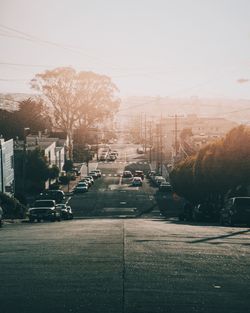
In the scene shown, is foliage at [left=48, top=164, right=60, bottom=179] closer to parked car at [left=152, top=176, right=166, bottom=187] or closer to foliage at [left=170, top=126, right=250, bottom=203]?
parked car at [left=152, top=176, right=166, bottom=187]

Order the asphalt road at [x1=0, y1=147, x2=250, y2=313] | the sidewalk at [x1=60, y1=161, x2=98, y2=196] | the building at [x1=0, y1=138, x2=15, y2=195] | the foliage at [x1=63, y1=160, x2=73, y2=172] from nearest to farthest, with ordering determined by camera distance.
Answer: the asphalt road at [x1=0, y1=147, x2=250, y2=313] → the building at [x1=0, y1=138, x2=15, y2=195] → the sidewalk at [x1=60, y1=161, x2=98, y2=196] → the foliage at [x1=63, y1=160, x2=73, y2=172]

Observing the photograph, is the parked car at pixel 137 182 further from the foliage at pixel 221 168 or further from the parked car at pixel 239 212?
the parked car at pixel 239 212

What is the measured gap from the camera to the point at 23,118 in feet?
350

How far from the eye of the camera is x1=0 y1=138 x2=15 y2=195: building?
2158 inches

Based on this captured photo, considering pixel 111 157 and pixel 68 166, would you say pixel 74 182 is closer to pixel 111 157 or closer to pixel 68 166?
pixel 68 166

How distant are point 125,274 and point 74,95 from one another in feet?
311

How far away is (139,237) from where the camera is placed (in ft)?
56.9

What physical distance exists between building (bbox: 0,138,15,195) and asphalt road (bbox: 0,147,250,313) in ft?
123

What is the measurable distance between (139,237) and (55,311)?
28.9ft

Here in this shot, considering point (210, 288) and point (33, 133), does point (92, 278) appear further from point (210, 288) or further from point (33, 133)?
point (33, 133)

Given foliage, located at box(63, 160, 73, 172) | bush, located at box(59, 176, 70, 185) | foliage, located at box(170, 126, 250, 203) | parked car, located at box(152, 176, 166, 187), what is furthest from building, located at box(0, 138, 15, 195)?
foliage, located at box(63, 160, 73, 172)

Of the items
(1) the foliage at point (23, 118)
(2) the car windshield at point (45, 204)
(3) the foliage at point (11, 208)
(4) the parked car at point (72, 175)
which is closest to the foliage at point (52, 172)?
(4) the parked car at point (72, 175)

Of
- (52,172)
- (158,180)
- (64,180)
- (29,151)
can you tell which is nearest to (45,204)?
(29,151)

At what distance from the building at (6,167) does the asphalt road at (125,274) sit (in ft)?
123
